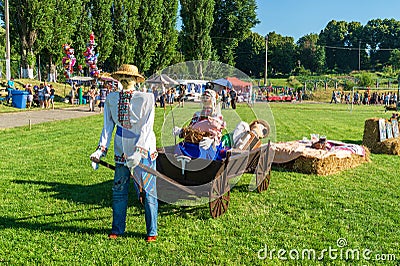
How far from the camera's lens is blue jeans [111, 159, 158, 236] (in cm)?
432

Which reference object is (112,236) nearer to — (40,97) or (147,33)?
(40,97)

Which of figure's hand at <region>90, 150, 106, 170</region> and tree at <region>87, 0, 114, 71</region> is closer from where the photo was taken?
figure's hand at <region>90, 150, 106, 170</region>

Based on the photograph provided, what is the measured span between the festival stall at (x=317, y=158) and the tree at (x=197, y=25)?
31945 millimetres

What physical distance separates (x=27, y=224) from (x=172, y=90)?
308 cm

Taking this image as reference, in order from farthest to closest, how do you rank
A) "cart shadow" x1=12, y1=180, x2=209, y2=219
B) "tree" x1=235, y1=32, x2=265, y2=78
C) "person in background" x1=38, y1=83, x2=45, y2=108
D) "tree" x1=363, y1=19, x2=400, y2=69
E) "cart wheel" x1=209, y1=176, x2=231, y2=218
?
"tree" x1=363, y1=19, x2=400, y2=69 → "tree" x1=235, y1=32, x2=265, y2=78 → "person in background" x1=38, y1=83, x2=45, y2=108 → "cart shadow" x1=12, y1=180, x2=209, y2=219 → "cart wheel" x1=209, y1=176, x2=231, y2=218

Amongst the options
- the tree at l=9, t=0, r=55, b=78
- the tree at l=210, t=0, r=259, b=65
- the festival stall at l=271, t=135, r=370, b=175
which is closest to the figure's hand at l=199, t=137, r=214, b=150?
the festival stall at l=271, t=135, r=370, b=175

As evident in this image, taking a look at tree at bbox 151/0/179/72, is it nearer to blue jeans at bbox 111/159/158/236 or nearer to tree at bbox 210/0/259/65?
tree at bbox 210/0/259/65

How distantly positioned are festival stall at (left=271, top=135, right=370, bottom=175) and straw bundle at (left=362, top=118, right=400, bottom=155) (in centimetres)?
164

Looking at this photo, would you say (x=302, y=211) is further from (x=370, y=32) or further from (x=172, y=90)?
(x=370, y=32)

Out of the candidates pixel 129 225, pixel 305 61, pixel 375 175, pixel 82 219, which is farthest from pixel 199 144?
pixel 305 61

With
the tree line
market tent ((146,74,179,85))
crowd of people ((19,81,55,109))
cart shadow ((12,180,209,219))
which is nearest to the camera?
cart shadow ((12,180,209,219))

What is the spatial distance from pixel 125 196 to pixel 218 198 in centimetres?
126

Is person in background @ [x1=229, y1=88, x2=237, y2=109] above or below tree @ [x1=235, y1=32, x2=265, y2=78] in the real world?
below

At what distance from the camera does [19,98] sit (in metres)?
24.1
